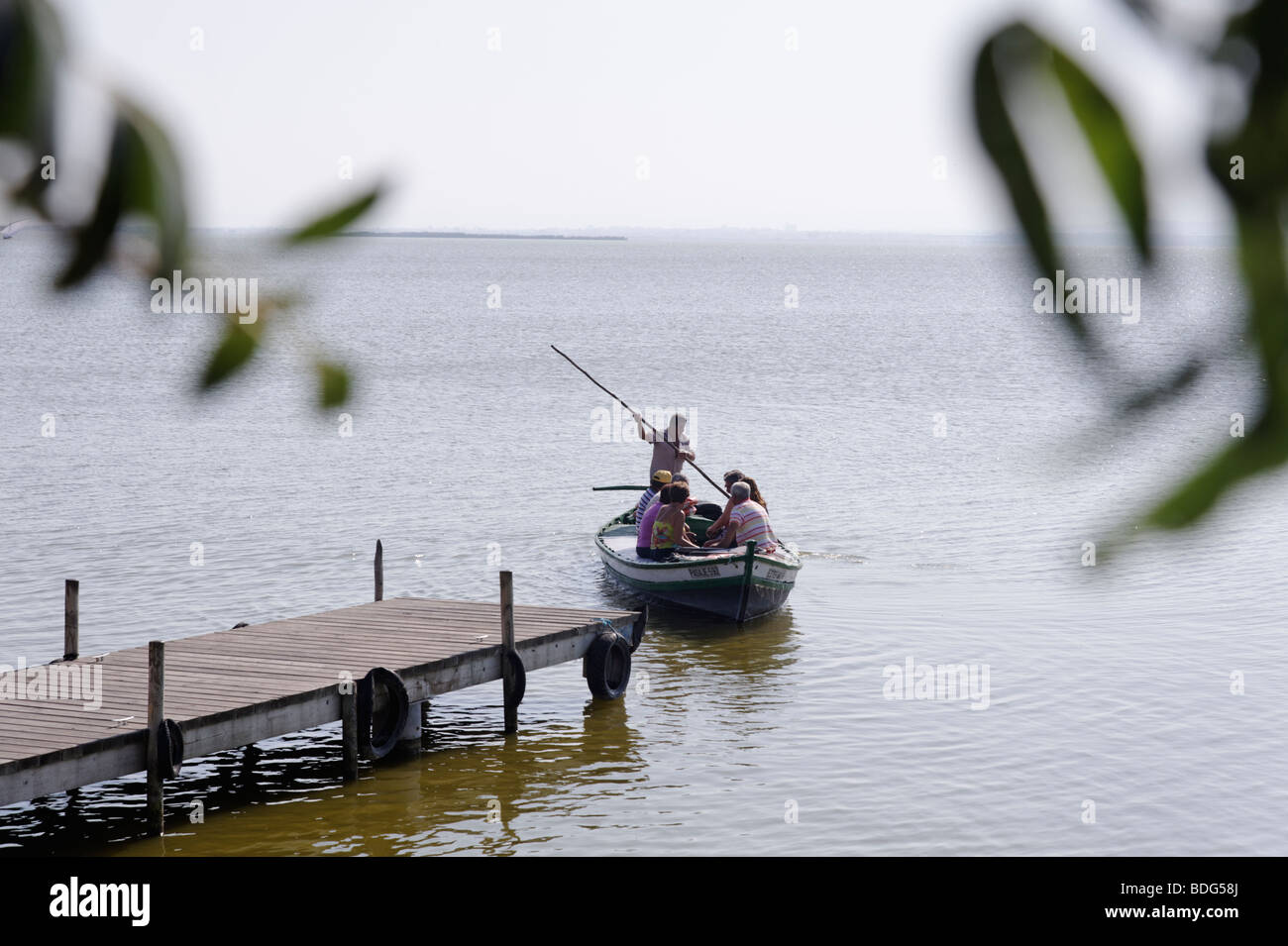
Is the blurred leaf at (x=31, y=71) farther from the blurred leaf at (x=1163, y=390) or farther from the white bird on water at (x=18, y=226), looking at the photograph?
the blurred leaf at (x=1163, y=390)

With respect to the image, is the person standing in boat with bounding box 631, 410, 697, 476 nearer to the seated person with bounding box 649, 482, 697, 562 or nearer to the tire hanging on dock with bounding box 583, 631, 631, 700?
the seated person with bounding box 649, 482, 697, 562

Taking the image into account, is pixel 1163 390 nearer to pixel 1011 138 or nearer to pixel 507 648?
pixel 1011 138

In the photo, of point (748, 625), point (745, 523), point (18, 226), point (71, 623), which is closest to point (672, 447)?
point (745, 523)

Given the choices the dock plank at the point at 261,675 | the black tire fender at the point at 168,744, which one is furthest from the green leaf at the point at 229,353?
the black tire fender at the point at 168,744

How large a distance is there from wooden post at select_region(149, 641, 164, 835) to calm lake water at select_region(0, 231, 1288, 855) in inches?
13.7

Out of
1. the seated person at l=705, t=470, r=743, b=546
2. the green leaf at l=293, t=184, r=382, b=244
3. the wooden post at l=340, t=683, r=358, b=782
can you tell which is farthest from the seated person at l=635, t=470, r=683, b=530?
the green leaf at l=293, t=184, r=382, b=244

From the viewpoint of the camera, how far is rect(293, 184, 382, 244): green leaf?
61 cm

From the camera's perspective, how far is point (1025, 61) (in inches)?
20.4

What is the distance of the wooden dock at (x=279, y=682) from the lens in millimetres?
13352

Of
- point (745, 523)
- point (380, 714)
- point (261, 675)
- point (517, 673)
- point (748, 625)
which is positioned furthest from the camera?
point (748, 625)

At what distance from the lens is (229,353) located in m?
0.64

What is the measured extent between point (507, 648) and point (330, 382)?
17.0 metres
